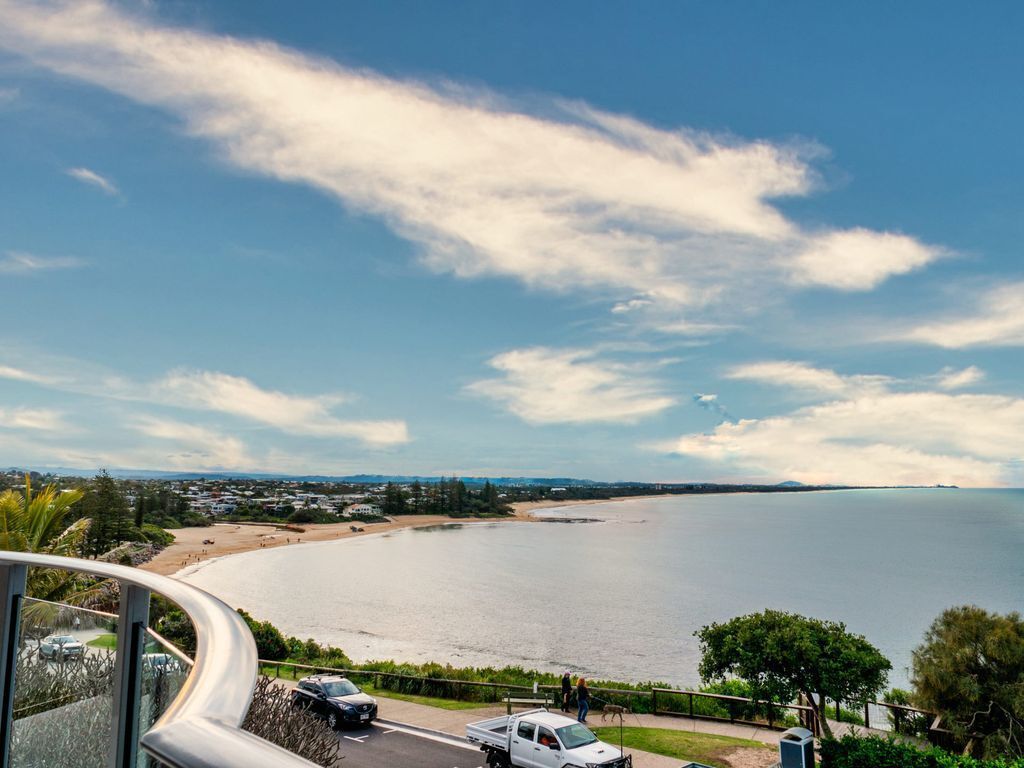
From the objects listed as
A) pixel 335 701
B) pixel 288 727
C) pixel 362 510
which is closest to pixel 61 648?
pixel 288 727

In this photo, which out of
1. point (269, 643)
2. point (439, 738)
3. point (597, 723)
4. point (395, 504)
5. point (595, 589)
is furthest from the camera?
point (395, 504)

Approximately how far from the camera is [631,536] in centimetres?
11131

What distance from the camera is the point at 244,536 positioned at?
10606cm

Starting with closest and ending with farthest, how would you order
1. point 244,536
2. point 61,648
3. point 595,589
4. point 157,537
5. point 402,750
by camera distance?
point 61,648
point 402,750
point 595,589
point 157,537
point 244,536

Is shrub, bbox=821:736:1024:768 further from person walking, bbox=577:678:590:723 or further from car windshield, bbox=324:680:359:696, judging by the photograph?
car windshield, bbox=324:680:359:696

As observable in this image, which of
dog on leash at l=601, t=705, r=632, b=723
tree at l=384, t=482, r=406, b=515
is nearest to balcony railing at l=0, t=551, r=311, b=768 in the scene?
dog on leash at l=601, t=705, r=632, b=723

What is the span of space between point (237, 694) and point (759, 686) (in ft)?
69.4

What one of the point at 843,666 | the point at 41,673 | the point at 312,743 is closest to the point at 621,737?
the point at 843,666

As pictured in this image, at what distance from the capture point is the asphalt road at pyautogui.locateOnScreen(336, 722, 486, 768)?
16.2m

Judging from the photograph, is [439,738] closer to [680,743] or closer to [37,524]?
[680,743]

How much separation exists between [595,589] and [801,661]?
4518cm

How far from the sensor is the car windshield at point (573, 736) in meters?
14.7

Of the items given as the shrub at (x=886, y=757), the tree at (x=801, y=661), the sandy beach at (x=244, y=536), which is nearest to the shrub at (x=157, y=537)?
the sandy beach at (x=244, y=536)

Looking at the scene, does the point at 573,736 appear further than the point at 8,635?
Yes
